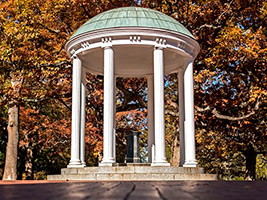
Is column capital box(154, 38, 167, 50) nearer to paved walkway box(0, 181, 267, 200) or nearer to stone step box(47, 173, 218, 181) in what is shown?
stone step box(47, 173, 218, 181)

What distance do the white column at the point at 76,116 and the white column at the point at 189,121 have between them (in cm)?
609

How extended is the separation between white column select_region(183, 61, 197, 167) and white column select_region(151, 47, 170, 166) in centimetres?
256

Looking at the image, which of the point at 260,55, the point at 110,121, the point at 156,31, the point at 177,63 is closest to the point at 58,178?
the point at 110,121

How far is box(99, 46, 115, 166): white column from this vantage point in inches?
732

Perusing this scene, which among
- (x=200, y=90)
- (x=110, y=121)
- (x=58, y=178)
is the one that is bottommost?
(x=58, y=178)

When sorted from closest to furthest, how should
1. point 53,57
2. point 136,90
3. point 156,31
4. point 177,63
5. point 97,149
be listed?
1. point 156,31
2. point 177,63
3. point 53,57
4. point 97,149
5. point 136,90

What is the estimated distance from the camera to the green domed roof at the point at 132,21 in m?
19.8

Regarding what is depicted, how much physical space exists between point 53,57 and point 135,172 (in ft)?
40.6

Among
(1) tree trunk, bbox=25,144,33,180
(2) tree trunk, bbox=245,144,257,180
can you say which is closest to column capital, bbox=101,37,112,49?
(2) tree trunk, bbox=245,144,257,180

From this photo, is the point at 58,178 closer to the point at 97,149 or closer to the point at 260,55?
the point at 97,149

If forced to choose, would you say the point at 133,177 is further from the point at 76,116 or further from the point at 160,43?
the point at 160,43

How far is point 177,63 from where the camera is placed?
24375 mm

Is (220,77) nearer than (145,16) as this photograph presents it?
No

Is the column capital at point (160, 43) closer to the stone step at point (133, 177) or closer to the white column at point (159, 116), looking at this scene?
the white column at point (159, 116)
